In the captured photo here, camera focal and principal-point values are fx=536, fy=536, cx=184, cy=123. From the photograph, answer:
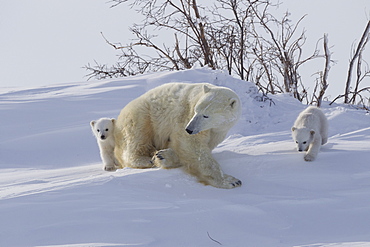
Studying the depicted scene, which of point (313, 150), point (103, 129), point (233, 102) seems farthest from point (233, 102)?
point (103, 129)

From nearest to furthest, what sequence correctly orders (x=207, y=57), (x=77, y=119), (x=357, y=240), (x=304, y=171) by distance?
(x=357, y=240), (x=304, y=171), (x=77, y=119), (x=207, y=57)

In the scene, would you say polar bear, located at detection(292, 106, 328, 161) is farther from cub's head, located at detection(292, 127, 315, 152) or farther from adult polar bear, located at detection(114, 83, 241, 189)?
adult polar bear, located at detection(114, 83, 241, 189)

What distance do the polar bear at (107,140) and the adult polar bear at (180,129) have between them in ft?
0.51

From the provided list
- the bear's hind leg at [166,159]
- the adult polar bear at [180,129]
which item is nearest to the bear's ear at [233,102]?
the adult polar bear at [180,129]

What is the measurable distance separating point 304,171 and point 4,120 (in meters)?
5.31

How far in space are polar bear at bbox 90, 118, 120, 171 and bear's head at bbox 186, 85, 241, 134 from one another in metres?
1.38

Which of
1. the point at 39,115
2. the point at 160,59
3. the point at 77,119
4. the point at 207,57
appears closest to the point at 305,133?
the point at 77,119

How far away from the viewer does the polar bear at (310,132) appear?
521 cm

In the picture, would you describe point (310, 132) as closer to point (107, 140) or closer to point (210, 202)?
point (210, 202)

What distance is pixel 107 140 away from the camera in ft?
19.6

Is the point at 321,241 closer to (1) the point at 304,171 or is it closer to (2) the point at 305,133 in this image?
Answer: (1) the point at 304,171

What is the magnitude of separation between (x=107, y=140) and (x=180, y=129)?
1.22 metres

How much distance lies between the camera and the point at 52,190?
4340 mm

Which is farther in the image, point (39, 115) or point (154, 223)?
point (39, 115)
